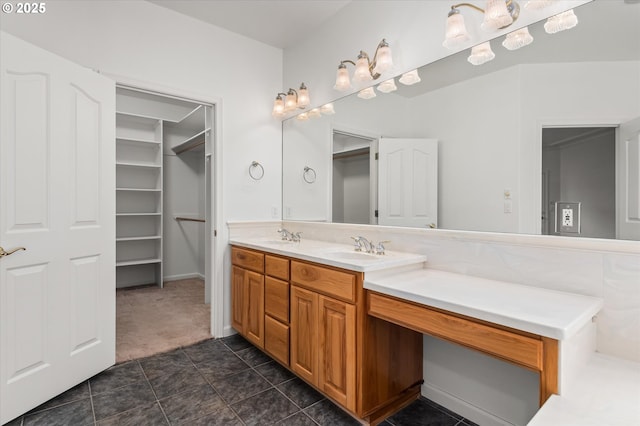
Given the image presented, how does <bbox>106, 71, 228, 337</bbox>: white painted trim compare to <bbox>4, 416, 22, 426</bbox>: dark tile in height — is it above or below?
above

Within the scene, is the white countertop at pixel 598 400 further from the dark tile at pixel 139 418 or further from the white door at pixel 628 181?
the dark tile at pixel 139 418

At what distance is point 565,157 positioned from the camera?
1432 mm

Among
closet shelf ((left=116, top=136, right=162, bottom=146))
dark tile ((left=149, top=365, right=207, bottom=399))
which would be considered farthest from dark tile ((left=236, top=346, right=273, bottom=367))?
closet shelf ((left=116, top=136, right=162, bottom=146))

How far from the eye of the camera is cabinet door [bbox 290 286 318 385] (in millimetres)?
1899

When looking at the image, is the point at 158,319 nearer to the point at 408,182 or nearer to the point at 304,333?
the point at 304,333

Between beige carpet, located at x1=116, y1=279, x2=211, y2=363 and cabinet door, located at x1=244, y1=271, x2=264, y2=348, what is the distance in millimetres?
557

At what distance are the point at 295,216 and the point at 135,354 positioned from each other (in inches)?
67.0

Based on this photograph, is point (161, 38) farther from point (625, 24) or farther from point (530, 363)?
point (530, 363)

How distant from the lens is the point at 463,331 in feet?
4.09

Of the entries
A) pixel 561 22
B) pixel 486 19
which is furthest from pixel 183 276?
pixel 561 22

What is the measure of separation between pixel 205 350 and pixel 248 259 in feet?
2.67

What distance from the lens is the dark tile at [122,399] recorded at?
1.83 metres

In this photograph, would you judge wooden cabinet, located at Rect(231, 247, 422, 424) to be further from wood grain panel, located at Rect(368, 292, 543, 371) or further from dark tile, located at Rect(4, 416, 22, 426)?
dark tile, located at Rect(4, 416, 22, 426)

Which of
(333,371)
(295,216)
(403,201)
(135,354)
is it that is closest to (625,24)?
(403,201)
